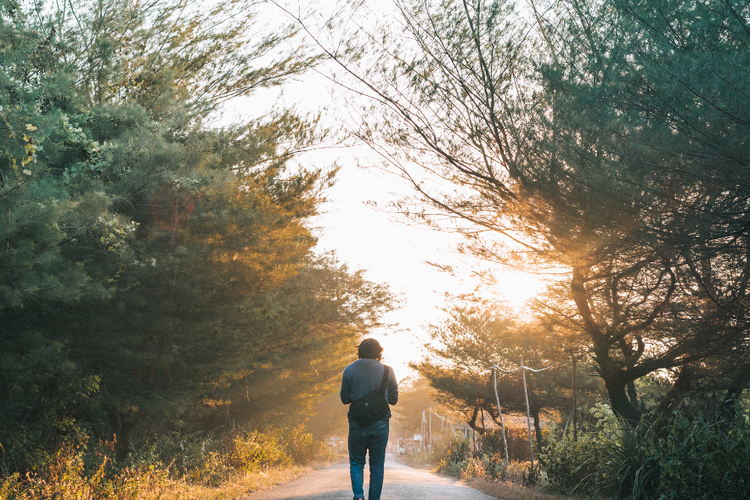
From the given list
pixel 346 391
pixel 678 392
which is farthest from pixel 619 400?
pixel 346 391

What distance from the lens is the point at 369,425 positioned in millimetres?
5559

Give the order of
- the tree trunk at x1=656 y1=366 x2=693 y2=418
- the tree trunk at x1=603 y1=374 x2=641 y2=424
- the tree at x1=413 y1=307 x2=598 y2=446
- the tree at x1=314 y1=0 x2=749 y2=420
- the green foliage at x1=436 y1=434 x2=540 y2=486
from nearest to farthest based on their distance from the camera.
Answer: the tree at x1=314 y1=0 x2=749 y2=420
the tree trunk at x1=656 y1=366 x2=693 y2=418
the tree trunk at x1=603 y1=374 x2=641 y2=424
the green foliage at x1=436 y1=434 x2=540 y2=486
the tree at x1=413 y1=307 x2=598 y2=446

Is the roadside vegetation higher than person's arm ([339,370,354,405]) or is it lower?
lower

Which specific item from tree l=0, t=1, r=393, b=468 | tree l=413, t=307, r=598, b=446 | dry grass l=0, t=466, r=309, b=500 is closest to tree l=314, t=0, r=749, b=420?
tree l=0, t=1, r=393, b=468

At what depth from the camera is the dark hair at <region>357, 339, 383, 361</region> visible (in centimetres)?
596

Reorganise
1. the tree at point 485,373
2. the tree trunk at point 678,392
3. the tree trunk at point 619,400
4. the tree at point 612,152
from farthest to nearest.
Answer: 1. the tree at point 485,373
2. the tree trunk at point 619,400
3. the tree trunk at point 678,392
4. the tree at point 612,152

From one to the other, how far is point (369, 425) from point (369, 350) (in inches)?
32.0

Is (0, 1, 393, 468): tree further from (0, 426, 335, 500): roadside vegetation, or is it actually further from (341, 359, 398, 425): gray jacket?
(341, 359, 398, 425): gray jacket

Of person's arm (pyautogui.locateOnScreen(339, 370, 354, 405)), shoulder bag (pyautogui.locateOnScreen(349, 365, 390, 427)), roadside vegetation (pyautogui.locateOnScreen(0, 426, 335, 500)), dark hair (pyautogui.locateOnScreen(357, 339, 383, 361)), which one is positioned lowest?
roadside vegetation (pyautogui.locateOnScreen(0, 426, 335, 500))

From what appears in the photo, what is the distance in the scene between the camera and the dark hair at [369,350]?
5.96 metres

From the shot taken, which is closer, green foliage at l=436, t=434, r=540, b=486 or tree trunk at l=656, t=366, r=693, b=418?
tree trunk at l=656, t=366, r=693, b=418

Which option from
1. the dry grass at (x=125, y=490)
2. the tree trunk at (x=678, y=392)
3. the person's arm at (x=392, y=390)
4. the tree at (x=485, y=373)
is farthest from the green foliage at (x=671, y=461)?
the tree at (x=485, y=373)

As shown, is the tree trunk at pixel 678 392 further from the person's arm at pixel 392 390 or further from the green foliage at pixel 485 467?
the person's arm at pixel 392 390

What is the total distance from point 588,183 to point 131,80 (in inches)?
271
